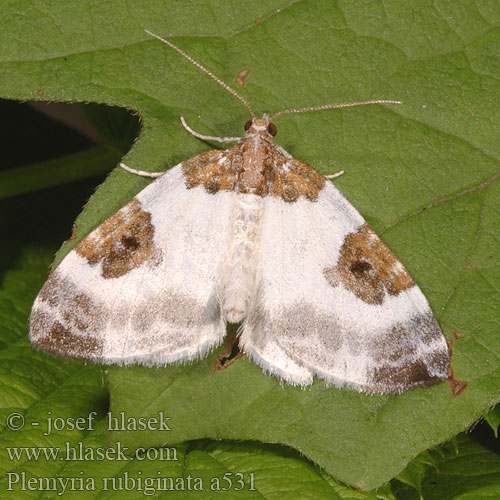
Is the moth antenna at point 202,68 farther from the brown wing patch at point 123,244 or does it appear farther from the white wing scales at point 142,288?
the brown wing patch at point 123,244

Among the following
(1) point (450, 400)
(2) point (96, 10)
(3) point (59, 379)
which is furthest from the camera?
(3) point (59, 379)

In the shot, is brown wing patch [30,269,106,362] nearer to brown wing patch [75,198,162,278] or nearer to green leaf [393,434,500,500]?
brown wing patch [75,198,162,278]

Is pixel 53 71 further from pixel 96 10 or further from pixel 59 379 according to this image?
pixel 59 379

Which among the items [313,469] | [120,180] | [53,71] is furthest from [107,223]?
[313,469]

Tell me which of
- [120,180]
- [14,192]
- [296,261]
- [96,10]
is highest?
[96,10]

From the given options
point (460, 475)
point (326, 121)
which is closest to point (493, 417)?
point (460, 475)

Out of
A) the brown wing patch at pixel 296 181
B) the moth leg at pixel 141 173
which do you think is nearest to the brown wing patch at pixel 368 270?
the brown wing patch at pixel 296 181
